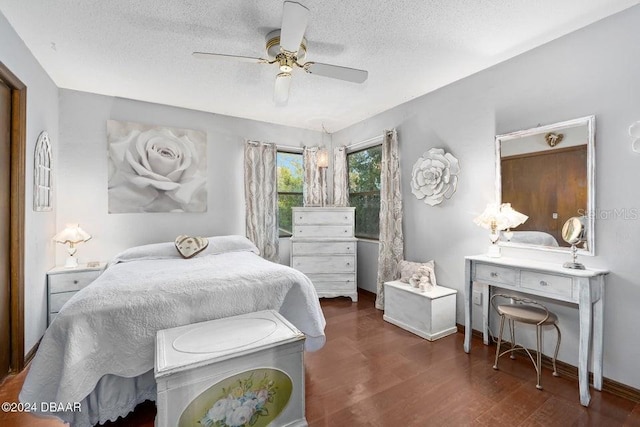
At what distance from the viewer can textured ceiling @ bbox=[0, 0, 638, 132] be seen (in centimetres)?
193

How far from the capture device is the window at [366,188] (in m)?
4.36

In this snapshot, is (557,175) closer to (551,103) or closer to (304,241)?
(551,103)

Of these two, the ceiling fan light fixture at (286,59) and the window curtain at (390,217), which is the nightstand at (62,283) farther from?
the window curtain at (390,217)

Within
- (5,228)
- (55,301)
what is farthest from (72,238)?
(5,228)

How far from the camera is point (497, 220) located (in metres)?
2.54

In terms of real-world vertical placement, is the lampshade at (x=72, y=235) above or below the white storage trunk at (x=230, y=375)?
above

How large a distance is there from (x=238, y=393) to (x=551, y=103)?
311 cm

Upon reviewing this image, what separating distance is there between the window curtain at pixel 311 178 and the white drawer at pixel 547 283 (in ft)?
10.0

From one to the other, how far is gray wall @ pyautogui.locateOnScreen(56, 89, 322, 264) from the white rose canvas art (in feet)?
0.29

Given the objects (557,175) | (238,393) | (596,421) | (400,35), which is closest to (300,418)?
(238,393)

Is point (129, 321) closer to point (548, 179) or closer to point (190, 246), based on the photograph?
point (190, 246)

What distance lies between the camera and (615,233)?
2.04 metres

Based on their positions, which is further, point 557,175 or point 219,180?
point 219,180

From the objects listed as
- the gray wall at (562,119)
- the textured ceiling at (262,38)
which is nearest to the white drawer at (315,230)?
the gray wall at (562,119)
